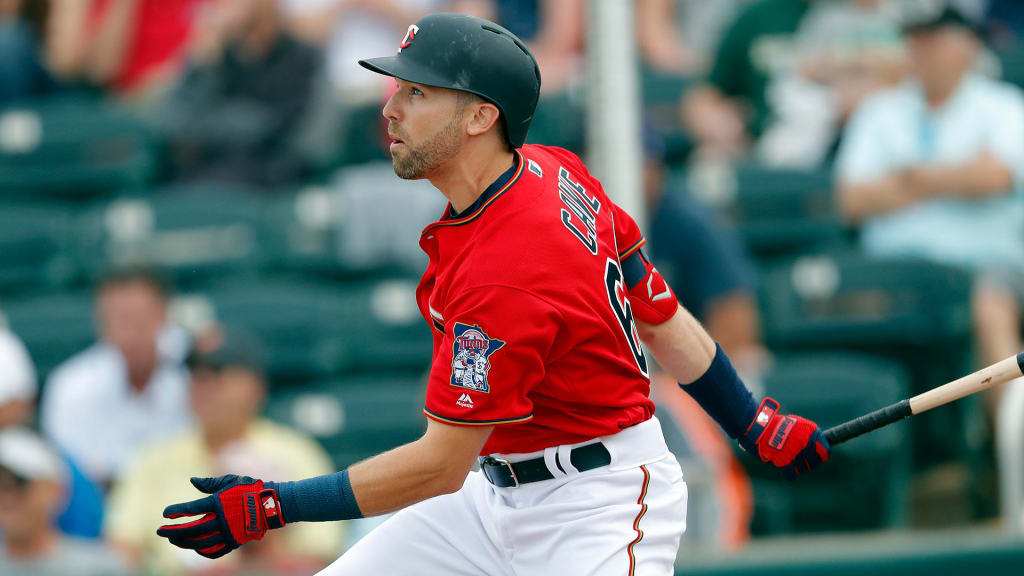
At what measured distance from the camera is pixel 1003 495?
18.3 feet

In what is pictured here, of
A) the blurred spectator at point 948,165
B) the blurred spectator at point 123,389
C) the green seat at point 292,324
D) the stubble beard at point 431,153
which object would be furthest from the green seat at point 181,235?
the stubble beard at point 431,153

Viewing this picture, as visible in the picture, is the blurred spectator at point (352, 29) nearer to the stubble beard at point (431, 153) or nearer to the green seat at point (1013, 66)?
the green seat at point (1013, 66)

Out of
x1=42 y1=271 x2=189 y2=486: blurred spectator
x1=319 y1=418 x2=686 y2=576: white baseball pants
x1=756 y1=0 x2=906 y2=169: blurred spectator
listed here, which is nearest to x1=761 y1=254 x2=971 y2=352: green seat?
x1=756 y1=0 x2=906 y2=169: blurred spectator

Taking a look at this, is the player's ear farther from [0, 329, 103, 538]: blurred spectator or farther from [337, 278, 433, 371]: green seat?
[337, 278, 433, 371]: green seat

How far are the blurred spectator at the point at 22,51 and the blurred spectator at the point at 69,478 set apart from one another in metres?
2.93

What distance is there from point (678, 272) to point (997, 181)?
1450 millimetres

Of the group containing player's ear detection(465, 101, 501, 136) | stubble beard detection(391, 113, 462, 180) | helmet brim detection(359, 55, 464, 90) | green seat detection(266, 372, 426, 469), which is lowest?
green seat detection(266, 372, 426, 469)

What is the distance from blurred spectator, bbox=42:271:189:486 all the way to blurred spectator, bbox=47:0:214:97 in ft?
7.38

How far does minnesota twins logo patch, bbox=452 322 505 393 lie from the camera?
9.21 feet

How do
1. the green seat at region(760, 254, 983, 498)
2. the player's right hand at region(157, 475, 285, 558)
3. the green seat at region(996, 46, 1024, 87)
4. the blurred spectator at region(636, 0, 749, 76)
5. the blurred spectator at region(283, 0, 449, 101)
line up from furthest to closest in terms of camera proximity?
the blurred spectator at region(636, 0, 749, 76) < the blurred spectator at region(283, 0, 449, 101) < the green seat at region(996, 46, 1024, 87) < the green seat at region(760, 254, 983, 498) < the player's right hand at region(157, 475, 285, 558)

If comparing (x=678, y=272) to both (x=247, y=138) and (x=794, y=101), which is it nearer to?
(x=794, y=101)

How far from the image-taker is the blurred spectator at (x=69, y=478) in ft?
18.4

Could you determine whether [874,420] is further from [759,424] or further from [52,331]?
[52,331]

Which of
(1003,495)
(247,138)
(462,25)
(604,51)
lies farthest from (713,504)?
(247,138)
